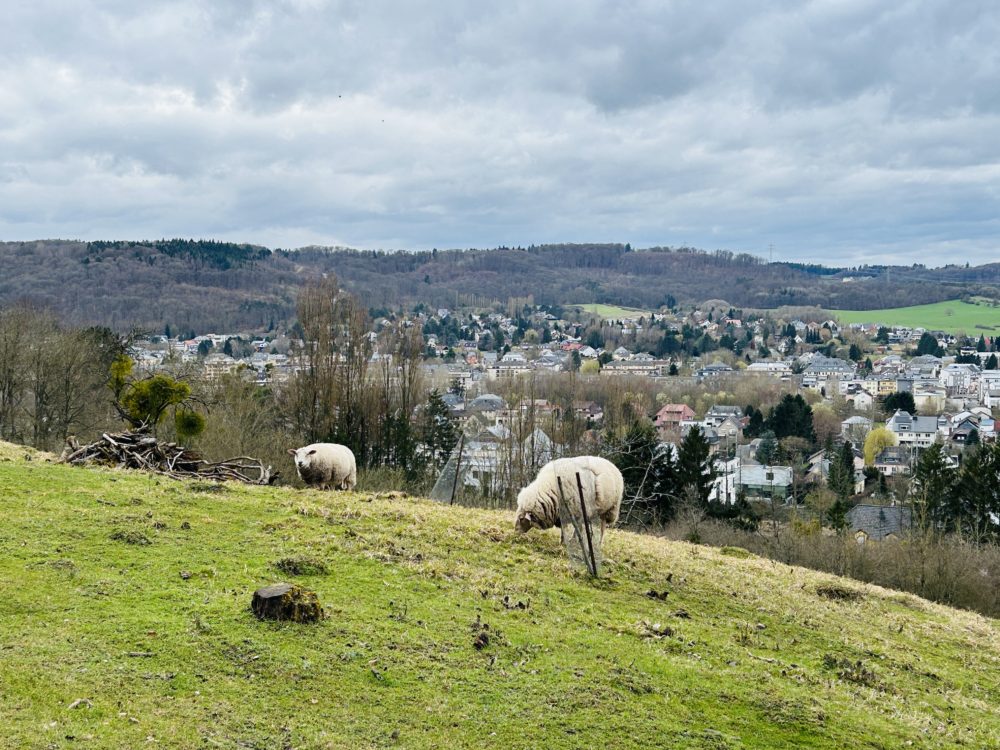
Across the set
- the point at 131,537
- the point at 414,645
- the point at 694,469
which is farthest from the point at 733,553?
the point at 694,469

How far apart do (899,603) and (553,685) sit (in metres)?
11.6

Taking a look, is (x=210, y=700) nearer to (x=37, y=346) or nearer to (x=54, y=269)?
(x=37, y=346)

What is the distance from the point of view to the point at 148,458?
20.4 m

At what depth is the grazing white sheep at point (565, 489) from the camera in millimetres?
16109

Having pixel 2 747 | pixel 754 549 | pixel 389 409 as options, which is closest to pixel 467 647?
pixel 2 747

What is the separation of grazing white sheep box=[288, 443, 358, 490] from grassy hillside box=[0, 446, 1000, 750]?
13.0ft

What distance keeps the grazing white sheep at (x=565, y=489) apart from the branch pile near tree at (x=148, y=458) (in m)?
7.82

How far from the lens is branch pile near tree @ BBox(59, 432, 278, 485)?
65.3 feet

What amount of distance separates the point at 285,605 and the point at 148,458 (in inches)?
452

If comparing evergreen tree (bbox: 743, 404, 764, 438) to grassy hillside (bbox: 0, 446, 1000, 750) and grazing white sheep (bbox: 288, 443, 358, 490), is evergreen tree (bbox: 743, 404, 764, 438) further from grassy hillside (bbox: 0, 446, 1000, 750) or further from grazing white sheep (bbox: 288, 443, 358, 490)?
grassy hillside (bbox: 0, 446, 1000, 750)

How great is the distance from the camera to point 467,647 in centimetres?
1077

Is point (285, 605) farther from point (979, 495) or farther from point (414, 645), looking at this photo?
Answer: point (979, 495)

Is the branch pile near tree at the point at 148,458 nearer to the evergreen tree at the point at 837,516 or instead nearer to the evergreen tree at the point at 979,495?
the evergreen tree at the point at 837,516

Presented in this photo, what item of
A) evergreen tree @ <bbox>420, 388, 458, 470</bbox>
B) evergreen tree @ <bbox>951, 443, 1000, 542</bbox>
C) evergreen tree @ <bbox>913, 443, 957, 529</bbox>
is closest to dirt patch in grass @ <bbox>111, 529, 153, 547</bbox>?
evergreen tree @ <bbox>420, 388, 458, 470</bbox>
